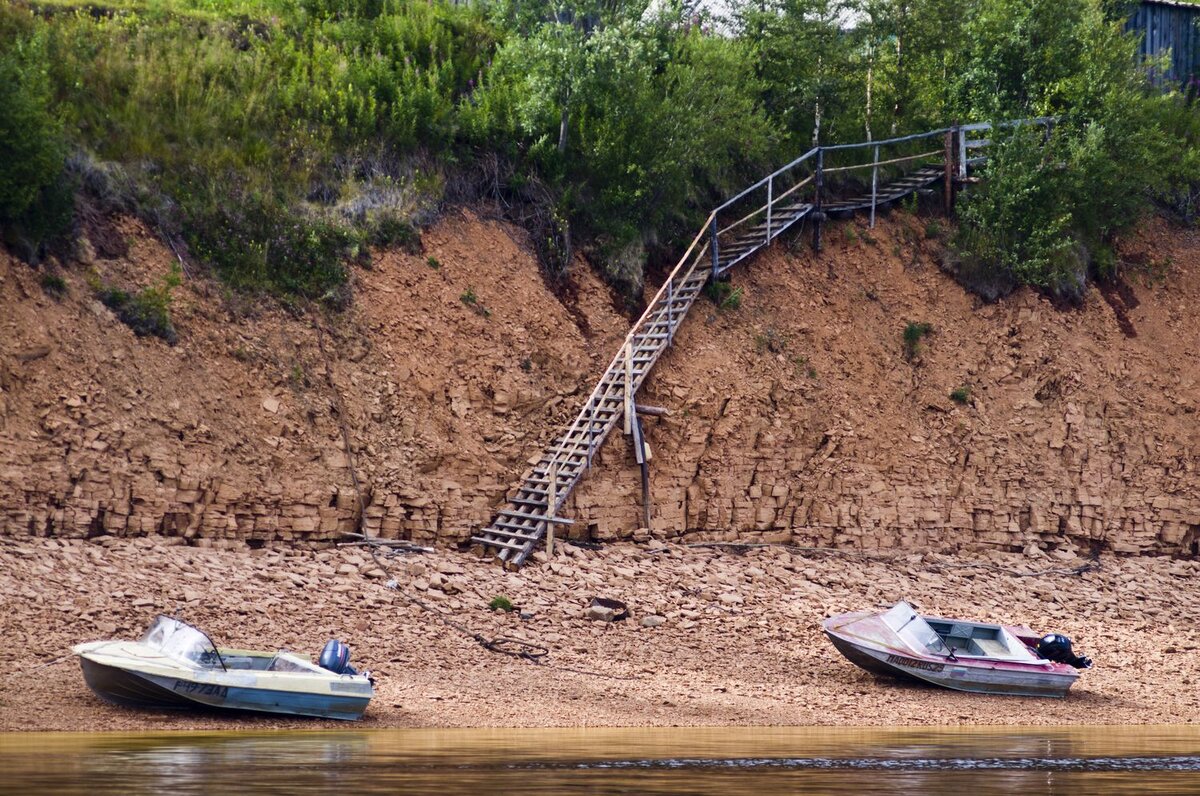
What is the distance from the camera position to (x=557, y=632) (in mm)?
21141

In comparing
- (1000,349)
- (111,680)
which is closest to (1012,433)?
(1000,349)

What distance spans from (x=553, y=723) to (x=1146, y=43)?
25134 mm

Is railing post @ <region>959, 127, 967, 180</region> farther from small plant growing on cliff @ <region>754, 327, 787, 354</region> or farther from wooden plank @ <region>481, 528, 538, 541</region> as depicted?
wooden plank @ <region>481, 528, 538, 541</region>

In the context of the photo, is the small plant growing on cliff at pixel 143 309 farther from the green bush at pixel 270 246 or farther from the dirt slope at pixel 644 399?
the green bush at pixel 270 246

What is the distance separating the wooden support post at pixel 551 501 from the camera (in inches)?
922

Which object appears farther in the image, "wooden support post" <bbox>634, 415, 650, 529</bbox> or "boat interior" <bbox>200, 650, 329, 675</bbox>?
"wooden support post" <bbox>634, 415, 650, 529</bbox>

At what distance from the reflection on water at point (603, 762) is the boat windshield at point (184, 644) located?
2.72 feet

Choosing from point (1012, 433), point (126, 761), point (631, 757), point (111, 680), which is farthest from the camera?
point (1012, 433)

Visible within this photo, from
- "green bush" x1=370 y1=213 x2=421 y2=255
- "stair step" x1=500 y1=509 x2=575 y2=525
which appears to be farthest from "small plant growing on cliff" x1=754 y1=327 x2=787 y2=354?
"green bush" x1=370 y1=213 x2=421 y2=255

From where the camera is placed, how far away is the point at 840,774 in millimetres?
14703

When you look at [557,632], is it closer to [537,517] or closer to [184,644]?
[537,517]

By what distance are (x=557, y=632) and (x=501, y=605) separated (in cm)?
91

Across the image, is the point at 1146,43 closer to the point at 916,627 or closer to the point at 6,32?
the point at 916,627

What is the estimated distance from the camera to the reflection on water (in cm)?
1330
